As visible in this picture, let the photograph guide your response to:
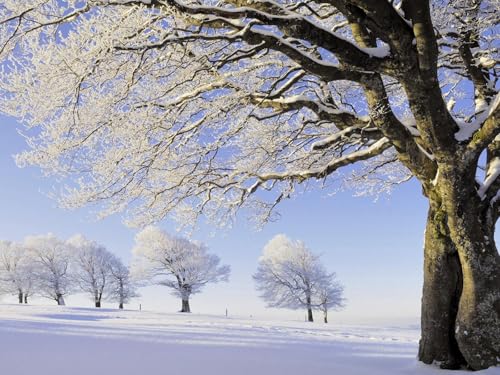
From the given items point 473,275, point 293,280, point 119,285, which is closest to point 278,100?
point 473,275

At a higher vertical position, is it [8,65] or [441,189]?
[8,65]

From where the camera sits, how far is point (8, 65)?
5.73m

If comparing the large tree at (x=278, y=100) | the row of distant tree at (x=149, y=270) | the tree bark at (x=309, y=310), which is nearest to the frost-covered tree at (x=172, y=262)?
the row of distant tree at (x=149, y=270)

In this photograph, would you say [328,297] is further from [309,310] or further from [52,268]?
[52,268]

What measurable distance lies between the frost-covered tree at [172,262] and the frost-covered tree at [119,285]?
17.1ft

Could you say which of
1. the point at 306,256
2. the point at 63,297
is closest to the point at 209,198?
the point at 306,256

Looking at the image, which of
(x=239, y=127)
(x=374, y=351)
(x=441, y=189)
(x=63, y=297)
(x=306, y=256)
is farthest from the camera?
(x=63, y=297)

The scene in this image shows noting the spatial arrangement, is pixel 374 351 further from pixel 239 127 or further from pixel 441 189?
pixel 239 127

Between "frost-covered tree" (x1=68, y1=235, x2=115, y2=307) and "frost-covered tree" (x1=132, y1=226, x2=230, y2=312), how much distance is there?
565 centimetres

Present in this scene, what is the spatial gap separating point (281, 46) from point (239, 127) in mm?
1990

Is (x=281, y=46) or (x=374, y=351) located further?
(x=374, y=351)

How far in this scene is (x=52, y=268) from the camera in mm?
42219

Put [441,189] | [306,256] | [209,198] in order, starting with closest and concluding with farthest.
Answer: [441,189], [209,198], [306,256]

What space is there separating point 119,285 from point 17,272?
10202mm
